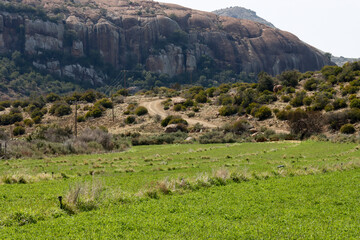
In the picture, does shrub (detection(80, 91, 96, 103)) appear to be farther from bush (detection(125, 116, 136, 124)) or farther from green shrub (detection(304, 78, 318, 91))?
green shrub (detection(304, 78, 318, 91))

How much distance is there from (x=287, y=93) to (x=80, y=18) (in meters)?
124

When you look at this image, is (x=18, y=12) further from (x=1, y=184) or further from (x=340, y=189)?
(x=340, y=189)

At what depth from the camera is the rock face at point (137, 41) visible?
14350 cm

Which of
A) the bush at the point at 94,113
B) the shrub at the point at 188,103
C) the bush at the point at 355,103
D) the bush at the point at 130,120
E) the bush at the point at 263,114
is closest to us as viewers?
the bush at the point at 355,103

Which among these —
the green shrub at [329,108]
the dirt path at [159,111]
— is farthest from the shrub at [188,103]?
the green shrub at [329,108]

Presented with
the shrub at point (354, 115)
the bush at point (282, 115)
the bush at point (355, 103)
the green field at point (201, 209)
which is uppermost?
the green field at point (201, 209)

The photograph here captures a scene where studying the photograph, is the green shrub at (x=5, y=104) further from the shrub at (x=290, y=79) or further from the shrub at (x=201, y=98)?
the shrub at (x=290, y=79)

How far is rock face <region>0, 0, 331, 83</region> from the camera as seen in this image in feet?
471

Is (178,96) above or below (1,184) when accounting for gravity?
below

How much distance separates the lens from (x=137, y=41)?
16950 cm

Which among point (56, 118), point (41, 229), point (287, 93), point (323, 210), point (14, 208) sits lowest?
point (56, 118)

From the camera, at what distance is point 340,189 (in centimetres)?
1507

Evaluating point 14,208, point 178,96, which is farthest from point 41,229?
point 178,96

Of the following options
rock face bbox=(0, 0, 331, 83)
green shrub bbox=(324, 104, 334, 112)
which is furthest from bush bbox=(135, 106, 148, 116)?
rock face bbox=(0, 0, 331, 83)
